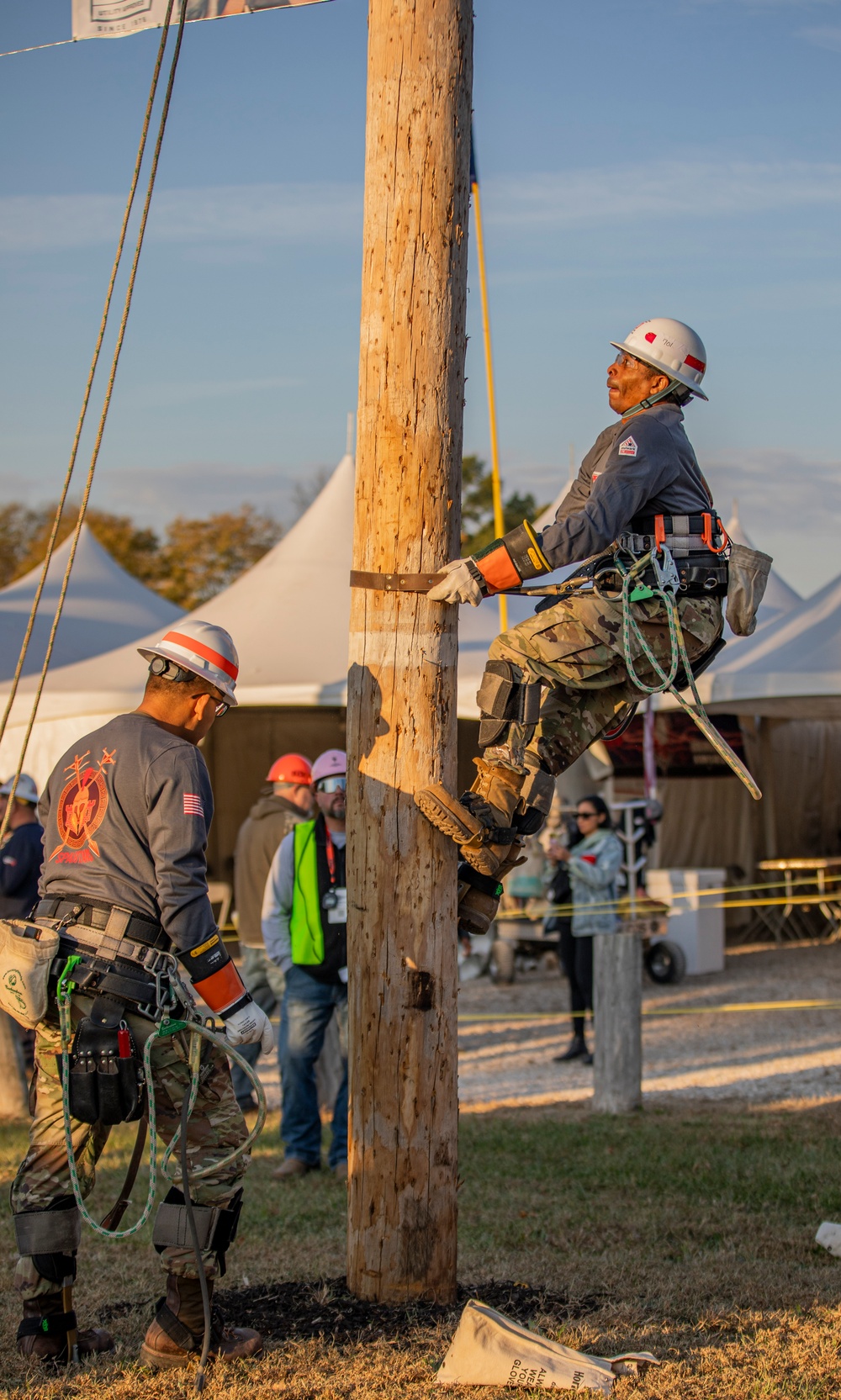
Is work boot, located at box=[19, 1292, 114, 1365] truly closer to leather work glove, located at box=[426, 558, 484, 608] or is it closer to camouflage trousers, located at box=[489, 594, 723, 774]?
camouflage trousers, located at box=[489, 594, 723, 774]

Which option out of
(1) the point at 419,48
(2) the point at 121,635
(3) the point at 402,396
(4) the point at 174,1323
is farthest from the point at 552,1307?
(2) the point at 121,635

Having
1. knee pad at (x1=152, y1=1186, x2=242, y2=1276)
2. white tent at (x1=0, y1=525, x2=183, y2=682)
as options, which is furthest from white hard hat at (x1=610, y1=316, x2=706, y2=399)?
white tent at (x1=0, y1=525, x2=183, y2=682)

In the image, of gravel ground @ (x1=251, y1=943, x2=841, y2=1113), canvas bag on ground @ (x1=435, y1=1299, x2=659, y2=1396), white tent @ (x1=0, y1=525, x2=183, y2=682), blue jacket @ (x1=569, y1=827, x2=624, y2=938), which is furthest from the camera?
white tent @ (x1=0, y1=525, x2=183, y2=682)

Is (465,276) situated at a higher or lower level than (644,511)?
higher

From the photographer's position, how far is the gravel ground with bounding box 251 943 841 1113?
9508mm

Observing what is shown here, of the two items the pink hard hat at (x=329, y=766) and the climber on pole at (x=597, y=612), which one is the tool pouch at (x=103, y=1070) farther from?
the pink hard hat at (x=329, y=766)

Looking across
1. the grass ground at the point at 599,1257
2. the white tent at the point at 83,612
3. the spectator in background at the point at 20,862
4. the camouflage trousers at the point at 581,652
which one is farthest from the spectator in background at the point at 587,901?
the white tent at the point at 83,612

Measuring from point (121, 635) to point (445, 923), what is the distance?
1463 centimetres

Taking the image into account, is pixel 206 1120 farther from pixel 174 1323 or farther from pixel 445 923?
pixel 445 923

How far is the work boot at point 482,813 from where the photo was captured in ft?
14.0

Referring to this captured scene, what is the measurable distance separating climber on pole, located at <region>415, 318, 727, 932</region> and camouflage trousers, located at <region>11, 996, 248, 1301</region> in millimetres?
1057

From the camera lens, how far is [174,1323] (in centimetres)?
411

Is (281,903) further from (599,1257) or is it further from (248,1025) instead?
(248,1025)

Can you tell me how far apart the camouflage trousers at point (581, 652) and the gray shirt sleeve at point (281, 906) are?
10.3ft
